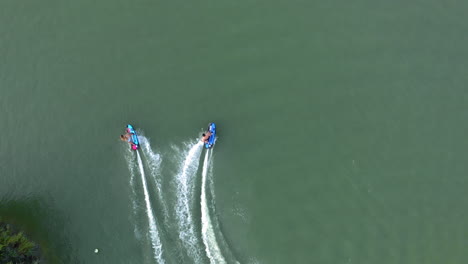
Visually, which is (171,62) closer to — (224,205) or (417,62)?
(224,205)

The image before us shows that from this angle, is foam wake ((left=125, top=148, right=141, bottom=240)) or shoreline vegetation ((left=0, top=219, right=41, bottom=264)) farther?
foam wake ((left=125, top=148, right=141, bottom=240))

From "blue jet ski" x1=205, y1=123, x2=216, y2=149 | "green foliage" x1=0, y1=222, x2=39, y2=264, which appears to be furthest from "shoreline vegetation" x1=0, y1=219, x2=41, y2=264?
"blue jet ski" x1=205, y1=123, x2=216, y2=149

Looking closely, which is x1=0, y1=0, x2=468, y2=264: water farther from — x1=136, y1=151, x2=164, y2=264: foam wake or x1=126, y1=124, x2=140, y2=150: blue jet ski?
x1=126, y1=124, x2=140, y2=150: blue jet ski

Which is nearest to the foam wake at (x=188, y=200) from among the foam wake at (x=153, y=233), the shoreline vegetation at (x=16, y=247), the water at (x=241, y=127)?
the water at (x=241, y=127)

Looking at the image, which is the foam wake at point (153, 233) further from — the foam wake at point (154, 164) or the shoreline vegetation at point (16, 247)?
the shoreline vegetation at point (16, 247)

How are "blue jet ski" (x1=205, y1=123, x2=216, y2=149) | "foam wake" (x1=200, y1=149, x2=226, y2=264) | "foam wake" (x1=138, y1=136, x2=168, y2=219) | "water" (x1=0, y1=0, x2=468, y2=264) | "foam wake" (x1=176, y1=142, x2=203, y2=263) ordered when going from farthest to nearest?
"blue jet ski" (x1=205, y1=123, x2=216, y2=149) → "foam wake" (x1=138, y1=136, x2=168, y2=219) → "water" (x1=0, y1=0, x2=468, y2=264) → "foam wake" (x1=176, y1=142, x2=203, y2=263) → "foam wake" (x1=200, y1=149, x2=226, y2=264)

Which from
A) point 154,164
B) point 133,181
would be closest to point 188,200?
point 154,164
